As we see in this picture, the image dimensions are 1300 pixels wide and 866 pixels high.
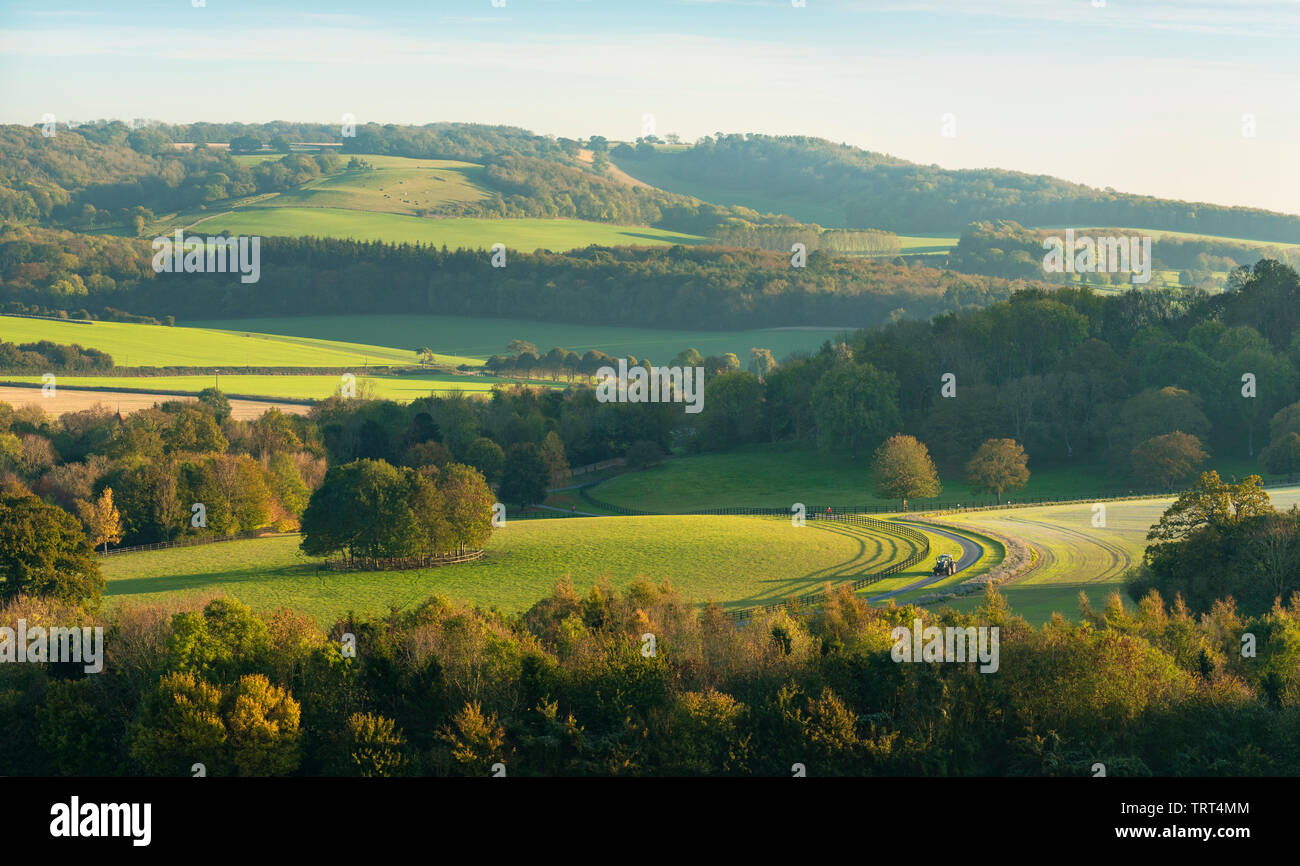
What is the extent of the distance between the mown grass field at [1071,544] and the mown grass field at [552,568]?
6545 millimetres

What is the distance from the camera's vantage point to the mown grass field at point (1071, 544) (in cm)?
5738

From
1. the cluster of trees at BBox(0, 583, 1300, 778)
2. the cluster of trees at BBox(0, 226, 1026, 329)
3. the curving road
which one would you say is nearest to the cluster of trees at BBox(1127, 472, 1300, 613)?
the cluster of trees at BBox(0, 583, 1300, 778)

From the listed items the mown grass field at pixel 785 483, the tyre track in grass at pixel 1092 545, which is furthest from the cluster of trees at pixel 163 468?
the tyre track in grass at pixel 1092 545

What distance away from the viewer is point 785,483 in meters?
107

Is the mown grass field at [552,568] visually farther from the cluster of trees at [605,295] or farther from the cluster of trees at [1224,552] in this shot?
the cluster of trees at [605,295]

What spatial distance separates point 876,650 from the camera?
4166cm

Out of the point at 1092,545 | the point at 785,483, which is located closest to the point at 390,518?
the point at 1092,545

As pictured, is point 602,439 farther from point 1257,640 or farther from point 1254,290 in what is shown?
point 1257,640

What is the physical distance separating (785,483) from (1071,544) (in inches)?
1499

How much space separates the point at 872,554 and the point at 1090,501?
2705cm

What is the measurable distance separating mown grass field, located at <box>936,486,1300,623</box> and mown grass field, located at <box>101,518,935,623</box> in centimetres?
655

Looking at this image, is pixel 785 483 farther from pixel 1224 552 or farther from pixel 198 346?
pixel 198 346

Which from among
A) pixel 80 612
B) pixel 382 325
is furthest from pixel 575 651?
pixel 382 325

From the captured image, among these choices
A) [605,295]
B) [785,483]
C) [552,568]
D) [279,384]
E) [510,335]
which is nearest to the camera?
[552,568]
